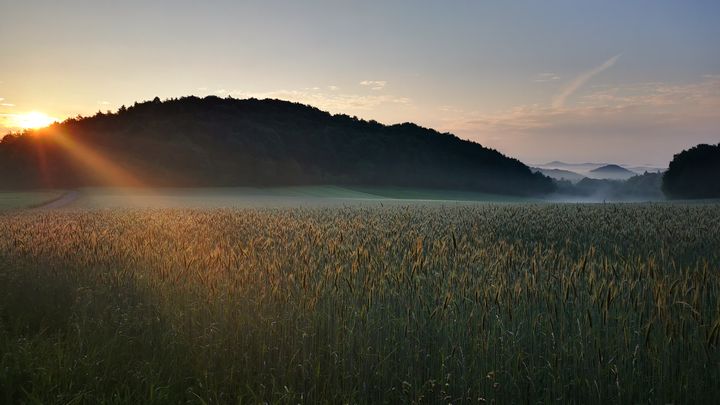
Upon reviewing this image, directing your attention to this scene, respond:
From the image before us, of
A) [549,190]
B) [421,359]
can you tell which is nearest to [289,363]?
[421,359]

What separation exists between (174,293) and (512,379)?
4295 millimetres

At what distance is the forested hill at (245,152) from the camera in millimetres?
69062

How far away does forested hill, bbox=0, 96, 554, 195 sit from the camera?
69062 mm

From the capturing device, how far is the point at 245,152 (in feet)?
256

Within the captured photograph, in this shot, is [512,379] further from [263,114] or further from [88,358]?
[263,114]

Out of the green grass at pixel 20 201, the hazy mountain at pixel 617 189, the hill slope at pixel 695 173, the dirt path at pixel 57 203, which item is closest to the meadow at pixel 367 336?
the green grass at pixel 20 201

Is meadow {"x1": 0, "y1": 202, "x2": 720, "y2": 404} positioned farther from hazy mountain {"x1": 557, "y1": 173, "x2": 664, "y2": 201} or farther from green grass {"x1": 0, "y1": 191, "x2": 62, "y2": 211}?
hazy mountain {"x1": 557, "y1": 173, "x2": 664, "y2": 201}

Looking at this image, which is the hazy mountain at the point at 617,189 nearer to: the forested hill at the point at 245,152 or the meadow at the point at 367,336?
the forested hill at the point at 245,152

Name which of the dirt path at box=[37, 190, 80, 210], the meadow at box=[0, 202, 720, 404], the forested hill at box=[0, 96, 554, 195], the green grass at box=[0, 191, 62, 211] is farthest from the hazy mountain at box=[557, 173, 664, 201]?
the meadow at box=[0, 202, 720, 404]

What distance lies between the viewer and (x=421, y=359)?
4352 millimetres

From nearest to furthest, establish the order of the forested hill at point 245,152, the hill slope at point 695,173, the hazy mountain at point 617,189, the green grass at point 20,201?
the green grass at point 20,201, the forested hill at point 245,152, the hill slope at point 695,173, the hazy mountain at point 617,189

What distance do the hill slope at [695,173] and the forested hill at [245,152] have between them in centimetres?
3281

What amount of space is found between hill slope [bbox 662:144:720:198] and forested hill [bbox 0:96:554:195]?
108ft

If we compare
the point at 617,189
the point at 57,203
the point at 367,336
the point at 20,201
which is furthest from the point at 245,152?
the point at 617,189
